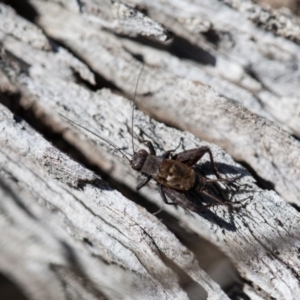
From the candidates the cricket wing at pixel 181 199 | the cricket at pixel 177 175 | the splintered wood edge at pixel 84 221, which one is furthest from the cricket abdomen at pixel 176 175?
the splintered wood edge at pixel 84 221

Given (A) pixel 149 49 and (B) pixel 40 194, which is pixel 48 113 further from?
(A) pixel 149 49

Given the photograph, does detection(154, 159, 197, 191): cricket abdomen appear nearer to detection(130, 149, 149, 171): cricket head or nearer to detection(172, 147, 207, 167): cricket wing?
detection(172, 147, 207, 167): cricket wing

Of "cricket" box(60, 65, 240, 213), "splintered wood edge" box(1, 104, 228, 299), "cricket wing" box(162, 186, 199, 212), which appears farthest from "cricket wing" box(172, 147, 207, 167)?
"splintered wood edge" box(1, 104, 228, 299)

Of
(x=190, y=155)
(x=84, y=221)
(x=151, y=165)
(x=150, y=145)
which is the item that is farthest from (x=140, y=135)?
(x=84, y=221)

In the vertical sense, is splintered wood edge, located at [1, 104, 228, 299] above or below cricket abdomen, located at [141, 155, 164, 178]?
below

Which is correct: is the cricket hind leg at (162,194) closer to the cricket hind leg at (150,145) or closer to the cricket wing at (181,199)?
the cricket wing at (181,199)

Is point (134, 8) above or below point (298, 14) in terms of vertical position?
below

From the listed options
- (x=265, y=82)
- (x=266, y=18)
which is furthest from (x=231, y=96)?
(x=266, y=18)
